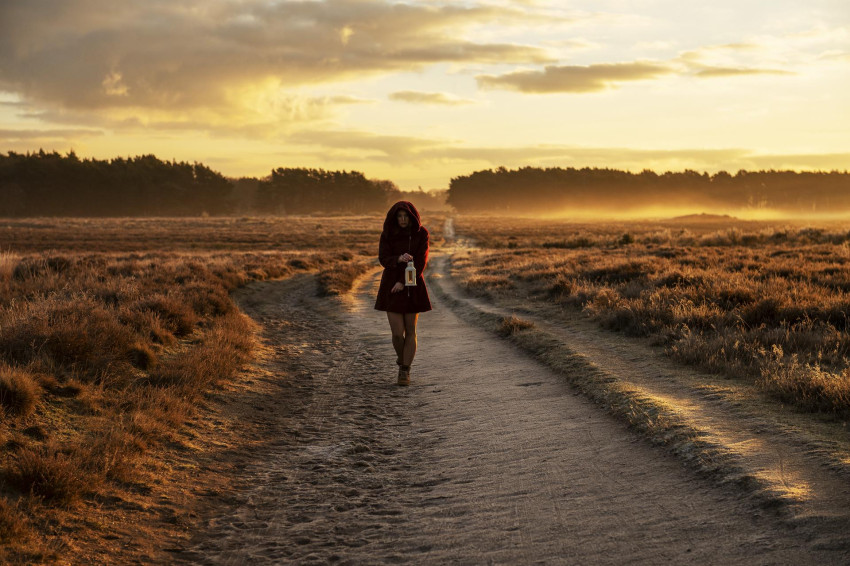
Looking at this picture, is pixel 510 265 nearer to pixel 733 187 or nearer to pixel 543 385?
pixel 543 385

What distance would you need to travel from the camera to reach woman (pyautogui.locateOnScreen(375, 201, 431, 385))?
9.49m

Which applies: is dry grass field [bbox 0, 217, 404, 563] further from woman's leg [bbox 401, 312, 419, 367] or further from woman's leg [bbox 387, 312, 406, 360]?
woman's leg [bbox 401, 312, 419, 367]

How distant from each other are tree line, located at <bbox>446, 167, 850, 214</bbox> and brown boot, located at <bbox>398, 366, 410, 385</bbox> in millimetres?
183651

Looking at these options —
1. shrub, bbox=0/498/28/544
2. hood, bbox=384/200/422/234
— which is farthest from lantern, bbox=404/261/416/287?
shrub, bbox=0/498/28/544

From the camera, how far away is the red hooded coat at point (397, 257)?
9.56 m

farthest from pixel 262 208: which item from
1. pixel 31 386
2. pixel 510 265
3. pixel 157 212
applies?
pixel 31 386

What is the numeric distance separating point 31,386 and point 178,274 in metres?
14.2

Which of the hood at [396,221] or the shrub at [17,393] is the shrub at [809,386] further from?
the shrub at [17,393]

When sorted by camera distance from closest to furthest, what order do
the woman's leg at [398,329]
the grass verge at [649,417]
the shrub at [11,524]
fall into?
the shrub at [11,524]
the grass verge at [649,417]
the woman's leg at [398,329]

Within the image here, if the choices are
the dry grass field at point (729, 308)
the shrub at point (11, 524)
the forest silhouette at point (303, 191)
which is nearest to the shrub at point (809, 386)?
the dry grass field at point (729, 308)

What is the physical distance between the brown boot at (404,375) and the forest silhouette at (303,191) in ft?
389

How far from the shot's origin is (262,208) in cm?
15450

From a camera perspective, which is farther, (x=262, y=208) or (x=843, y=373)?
(x=262, y=208)

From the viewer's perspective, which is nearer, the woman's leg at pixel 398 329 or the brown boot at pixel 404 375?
the woman's leg at pixel 398 329
